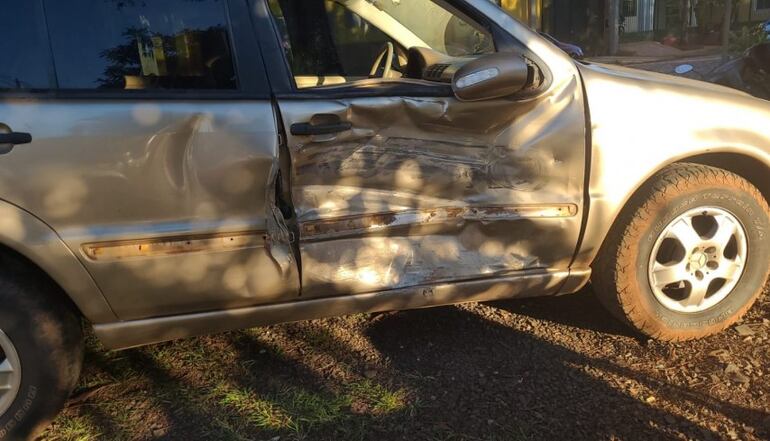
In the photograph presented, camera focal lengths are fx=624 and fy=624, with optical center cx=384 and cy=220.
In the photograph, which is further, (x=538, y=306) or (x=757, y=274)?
(x=538, y=306)

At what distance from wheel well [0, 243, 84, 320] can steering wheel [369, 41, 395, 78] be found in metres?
2.07

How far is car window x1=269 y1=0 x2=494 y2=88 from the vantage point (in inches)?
134

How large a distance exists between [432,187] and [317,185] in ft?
1.64

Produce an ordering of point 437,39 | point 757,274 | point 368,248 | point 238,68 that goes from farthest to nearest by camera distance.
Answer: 1. point 437,39
2. point 757,274
3. point 368,248
4. point 238,68

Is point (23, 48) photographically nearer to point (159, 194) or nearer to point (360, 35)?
point (159, 194)

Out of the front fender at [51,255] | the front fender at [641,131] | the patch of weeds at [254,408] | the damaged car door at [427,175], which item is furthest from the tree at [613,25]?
the front fender at [51,255]

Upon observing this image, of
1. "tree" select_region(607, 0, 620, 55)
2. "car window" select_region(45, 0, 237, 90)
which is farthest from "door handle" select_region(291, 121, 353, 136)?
"tree" select_region(607, 0, 620, 55)

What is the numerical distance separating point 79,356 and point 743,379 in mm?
2892

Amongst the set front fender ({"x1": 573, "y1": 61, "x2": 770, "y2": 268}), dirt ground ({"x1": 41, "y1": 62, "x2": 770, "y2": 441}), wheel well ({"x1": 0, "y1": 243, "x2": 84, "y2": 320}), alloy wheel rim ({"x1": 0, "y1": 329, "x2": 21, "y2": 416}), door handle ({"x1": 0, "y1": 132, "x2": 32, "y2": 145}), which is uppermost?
door handle ({"x1": 0, "y1": 132, "x2": 32, "y2": 145})

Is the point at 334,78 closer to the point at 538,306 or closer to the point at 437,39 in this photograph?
the point at 437,39

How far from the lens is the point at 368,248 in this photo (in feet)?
8.85

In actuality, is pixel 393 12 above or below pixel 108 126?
above

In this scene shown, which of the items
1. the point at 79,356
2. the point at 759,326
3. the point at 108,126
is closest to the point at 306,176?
the point at 108,126

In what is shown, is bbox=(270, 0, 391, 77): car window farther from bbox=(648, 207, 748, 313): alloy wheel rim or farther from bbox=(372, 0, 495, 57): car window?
bbox=(648, 207, 748, 313): alloy wheel rim
